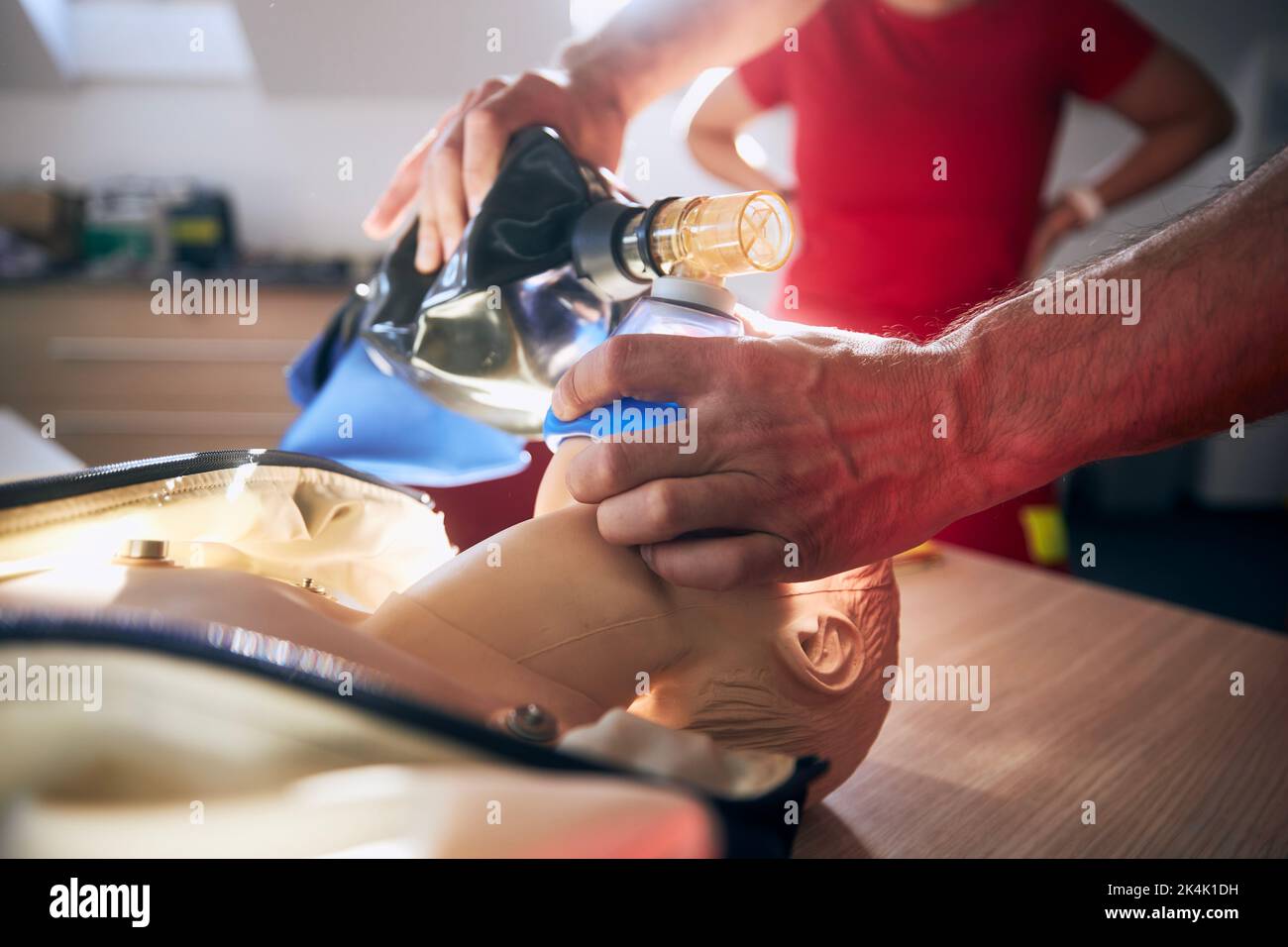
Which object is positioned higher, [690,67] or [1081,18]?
[1081,18]

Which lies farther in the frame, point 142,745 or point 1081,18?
point 1081,18

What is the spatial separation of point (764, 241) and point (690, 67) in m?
0.54

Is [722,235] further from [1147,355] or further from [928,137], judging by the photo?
[928,137]

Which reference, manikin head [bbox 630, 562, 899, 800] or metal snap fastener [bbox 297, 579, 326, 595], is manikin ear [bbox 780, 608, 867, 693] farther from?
metal snap fastener [bbox 297, 579, 326, 595]

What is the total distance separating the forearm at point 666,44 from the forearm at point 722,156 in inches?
27.5

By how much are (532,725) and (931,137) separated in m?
1.24

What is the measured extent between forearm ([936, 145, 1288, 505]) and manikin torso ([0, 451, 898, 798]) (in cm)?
12

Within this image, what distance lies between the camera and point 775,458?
47 centimetres

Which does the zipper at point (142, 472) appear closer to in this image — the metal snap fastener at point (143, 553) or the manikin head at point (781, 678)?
the metal snap fastener at point (143, 553)

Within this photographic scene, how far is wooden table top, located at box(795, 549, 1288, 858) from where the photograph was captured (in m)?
0.50

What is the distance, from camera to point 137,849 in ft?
0.93

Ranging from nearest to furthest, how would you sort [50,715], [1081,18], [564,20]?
[50,715] → [564,20] → [1081,18]
